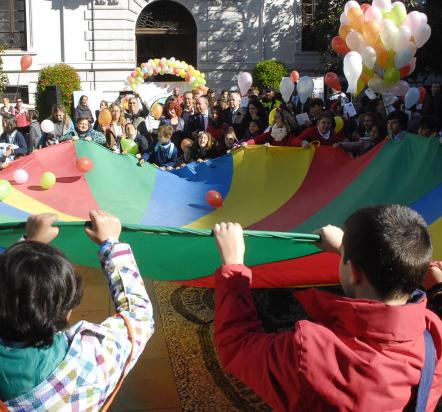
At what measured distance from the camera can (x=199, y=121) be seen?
25.7 feet

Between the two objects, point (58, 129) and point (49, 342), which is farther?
point (58, 129)

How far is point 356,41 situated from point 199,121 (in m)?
2.09

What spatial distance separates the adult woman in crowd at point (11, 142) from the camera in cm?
742

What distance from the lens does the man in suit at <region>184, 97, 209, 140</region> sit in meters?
7.73

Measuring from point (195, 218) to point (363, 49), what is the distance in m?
3.18

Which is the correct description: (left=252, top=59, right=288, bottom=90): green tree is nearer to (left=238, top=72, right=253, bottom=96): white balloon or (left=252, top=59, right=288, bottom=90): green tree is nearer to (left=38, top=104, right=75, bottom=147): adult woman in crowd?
(left=238, top=72, right=253, bottom=96): white balloon

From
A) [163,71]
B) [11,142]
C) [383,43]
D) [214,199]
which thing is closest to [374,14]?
[383,43]

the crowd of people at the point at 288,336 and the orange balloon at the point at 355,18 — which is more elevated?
the orange balloon at the point at 355,18

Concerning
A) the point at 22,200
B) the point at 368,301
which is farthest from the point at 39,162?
the point at 368,301

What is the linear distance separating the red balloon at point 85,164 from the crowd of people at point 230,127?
47 centimetres

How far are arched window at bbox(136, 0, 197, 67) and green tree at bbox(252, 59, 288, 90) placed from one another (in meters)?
3.02

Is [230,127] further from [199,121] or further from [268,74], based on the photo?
[268,74]

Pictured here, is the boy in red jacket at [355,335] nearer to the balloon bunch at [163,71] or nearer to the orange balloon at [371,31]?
the orange balloon at [371,31]

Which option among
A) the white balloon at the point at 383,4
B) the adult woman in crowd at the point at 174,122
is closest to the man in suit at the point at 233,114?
the adult woman in crowd at the point at 174,122
